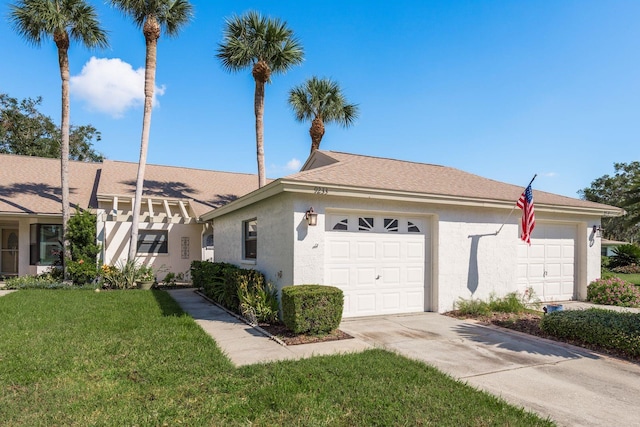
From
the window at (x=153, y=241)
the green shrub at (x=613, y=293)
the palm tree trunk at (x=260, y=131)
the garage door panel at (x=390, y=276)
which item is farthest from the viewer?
the palm tree trunk at (x=260, y=131)

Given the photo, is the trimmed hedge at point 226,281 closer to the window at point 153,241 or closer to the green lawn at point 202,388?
the green lawn at point 202,388

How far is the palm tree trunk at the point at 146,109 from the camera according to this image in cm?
1487

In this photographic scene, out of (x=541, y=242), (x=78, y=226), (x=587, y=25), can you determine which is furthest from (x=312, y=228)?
(x=78, y=226)

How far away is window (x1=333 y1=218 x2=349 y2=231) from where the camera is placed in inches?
332

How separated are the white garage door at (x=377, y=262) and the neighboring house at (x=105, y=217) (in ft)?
32.2

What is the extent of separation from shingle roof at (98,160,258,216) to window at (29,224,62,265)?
8.71 ft

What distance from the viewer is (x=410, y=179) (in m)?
10.1

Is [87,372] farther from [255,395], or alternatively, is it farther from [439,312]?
[439,312]

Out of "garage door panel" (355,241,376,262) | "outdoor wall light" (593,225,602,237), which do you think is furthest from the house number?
"outdoor wall light" (593,225,602,237)

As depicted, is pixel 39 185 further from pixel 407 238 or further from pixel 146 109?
pixel 407 238

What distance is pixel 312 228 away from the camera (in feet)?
25.8

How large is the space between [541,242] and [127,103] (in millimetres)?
23389

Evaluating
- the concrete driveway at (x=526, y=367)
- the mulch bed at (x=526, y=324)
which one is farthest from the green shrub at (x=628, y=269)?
the concrete driveway at (x=526, y=367)

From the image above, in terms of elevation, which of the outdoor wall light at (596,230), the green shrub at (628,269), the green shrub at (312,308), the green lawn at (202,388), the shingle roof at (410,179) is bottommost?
the green shrub at (628,269)
